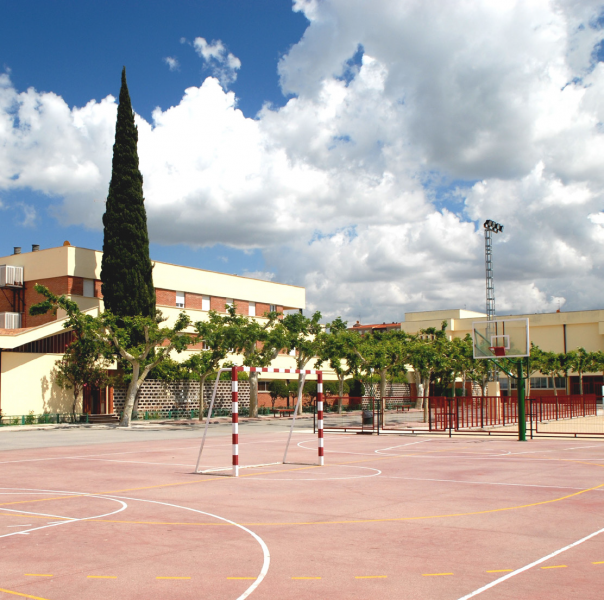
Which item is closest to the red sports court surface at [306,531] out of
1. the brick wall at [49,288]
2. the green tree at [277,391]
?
the brick wall at [49,288]

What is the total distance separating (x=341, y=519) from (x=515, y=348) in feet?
69.6

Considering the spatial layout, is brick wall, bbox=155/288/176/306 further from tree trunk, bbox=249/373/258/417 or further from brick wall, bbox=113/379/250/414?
tree trunk, bbox=249/373/258/417

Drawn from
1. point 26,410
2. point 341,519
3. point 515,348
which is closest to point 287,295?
point 26,410

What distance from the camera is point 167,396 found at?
46375 mm

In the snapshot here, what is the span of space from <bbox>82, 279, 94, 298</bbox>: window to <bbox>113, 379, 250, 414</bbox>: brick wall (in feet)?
21.3

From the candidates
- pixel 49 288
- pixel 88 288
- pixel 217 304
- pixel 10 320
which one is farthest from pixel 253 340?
pixel 10 320

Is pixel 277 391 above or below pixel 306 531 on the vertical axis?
above

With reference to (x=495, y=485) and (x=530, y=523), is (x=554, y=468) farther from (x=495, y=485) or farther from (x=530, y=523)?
(x=530, y=523)

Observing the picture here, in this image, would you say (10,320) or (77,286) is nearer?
(10,320)

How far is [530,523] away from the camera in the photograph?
34.0 ft

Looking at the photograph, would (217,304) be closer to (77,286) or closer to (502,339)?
(77,286)

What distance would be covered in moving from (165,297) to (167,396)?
7468mm

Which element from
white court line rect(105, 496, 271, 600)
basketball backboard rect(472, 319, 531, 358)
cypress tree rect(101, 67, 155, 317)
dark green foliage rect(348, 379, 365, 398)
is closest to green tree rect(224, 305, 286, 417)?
cypress tree rect(101, 67, 155, 317)

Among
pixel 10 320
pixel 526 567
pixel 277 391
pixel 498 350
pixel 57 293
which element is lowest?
pixel 526 567
